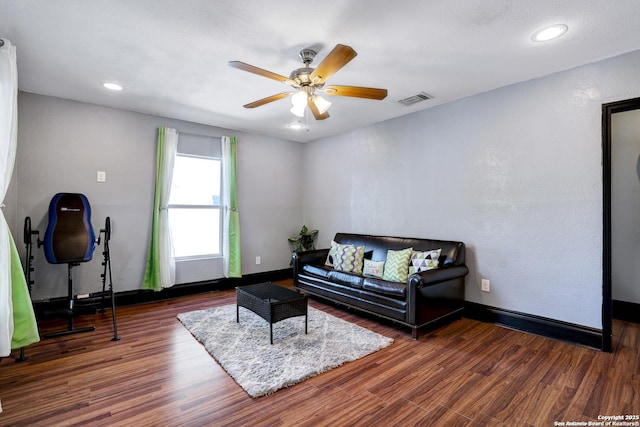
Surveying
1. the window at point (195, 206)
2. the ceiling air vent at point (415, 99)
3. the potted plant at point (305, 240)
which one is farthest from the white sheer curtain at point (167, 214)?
the ceiling air vent at point (415, 99)

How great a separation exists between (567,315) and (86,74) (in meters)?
5.22

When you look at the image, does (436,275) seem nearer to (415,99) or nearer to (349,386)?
(349,386)

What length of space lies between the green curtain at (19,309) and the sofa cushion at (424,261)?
3548 millimetres

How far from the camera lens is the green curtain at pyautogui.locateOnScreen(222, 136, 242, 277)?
15.8ft

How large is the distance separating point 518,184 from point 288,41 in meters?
2.67

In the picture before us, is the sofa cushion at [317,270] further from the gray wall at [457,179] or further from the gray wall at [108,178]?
the gray wall at [108,178]

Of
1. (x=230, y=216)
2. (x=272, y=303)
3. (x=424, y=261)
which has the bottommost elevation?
(x=272, y=303)

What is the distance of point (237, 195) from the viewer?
5.00m

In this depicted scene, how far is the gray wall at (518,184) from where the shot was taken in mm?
2715

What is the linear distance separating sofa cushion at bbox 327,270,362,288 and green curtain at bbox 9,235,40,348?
2.85 metres

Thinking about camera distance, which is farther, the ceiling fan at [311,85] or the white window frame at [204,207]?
the white window frame at [204,207]

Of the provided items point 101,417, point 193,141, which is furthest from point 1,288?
point 193,141

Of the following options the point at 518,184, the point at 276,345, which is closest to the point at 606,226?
the point at 518,184

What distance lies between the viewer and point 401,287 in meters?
3.07
